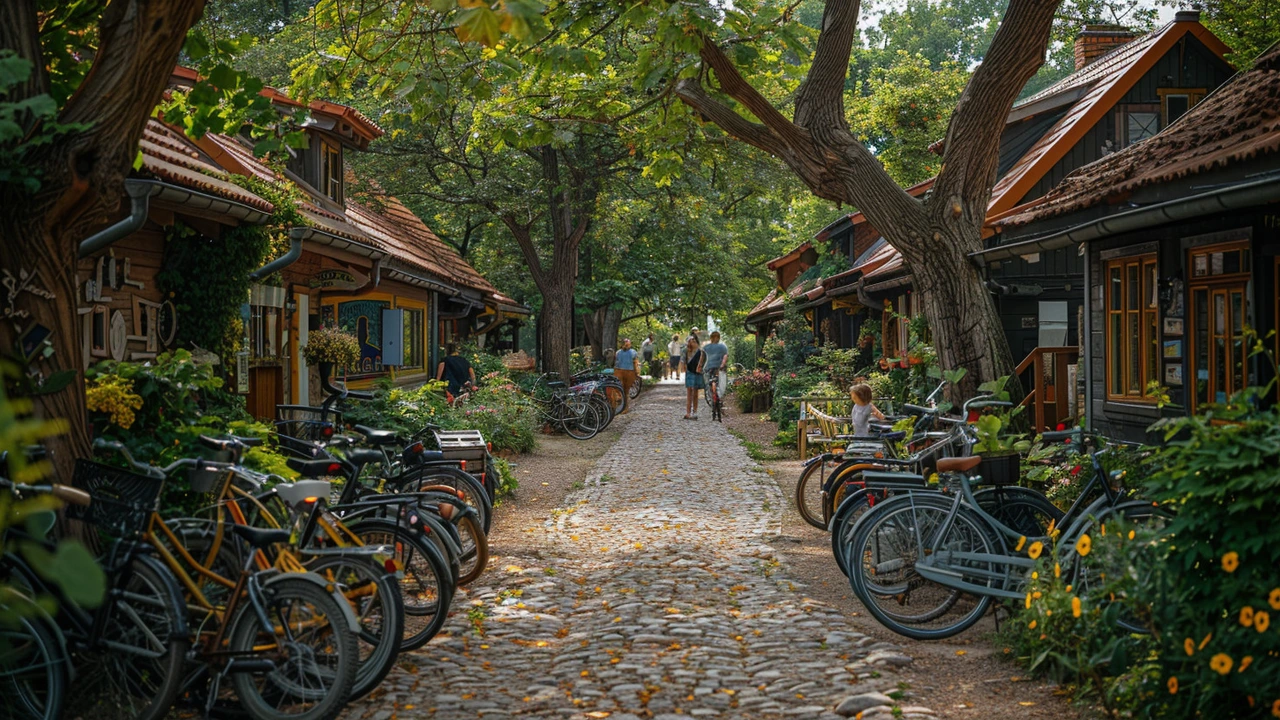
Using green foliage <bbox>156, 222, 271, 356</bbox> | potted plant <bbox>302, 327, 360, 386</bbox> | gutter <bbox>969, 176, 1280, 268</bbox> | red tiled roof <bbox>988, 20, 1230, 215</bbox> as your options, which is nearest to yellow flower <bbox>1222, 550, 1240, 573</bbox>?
gutter <bbox>969, 176, 1280, 268</bbox>

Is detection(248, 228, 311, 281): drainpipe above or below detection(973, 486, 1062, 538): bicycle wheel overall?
above

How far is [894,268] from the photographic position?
18266 millimetres

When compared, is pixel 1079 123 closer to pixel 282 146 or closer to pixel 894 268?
pixel 894 268

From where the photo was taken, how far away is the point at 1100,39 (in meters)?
22.1

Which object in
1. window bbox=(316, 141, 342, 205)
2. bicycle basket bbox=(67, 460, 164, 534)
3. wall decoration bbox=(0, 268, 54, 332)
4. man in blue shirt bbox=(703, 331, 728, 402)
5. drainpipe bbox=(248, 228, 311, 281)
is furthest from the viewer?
man in blue shirt bbox=(703, 331, 728, 402)

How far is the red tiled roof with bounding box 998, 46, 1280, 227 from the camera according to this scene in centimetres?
879

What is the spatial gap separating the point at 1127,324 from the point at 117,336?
9.08m

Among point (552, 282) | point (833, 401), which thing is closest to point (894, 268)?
point (833, 401)

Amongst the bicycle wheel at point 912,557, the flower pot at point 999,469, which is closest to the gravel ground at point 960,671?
the bicycle wheel at point 912,557

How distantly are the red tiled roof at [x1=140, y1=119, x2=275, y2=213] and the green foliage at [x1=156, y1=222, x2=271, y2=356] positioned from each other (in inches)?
17.3

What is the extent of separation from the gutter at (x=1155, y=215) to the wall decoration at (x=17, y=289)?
22.1 feet

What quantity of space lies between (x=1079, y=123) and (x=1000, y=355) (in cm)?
852

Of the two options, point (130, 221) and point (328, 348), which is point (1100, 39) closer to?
point (328, 348)

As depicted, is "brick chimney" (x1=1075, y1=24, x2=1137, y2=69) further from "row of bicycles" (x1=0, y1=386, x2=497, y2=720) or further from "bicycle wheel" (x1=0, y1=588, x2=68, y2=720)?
"bicycle wheel" (x1=0, y1=588, x2=68, y2=720)
